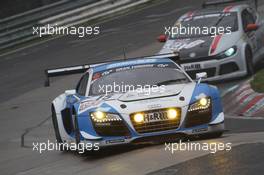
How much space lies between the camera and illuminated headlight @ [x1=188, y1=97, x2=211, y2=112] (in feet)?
35.0

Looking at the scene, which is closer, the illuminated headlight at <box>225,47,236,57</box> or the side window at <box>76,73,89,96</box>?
the side window at <box>76,73,89,96</box>

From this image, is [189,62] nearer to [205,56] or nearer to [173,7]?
[205,56]

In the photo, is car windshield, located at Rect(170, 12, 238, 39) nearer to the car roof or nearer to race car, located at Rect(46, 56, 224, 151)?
the car roof

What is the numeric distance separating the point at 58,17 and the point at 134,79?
1876 centimetres

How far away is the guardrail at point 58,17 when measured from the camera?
94.8ft

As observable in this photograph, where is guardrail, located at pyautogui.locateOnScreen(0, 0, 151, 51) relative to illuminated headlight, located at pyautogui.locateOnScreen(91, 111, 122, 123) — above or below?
above

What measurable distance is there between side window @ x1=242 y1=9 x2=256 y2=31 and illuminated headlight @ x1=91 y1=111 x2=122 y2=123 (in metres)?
8.33

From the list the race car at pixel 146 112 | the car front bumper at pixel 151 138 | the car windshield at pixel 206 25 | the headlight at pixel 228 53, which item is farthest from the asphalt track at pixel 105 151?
the car windshield at pixel 206 25

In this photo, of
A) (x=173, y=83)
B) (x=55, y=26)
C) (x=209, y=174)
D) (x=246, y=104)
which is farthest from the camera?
(x=55, y=26)

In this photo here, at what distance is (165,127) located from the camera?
10.6 m

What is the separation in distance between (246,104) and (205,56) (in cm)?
276

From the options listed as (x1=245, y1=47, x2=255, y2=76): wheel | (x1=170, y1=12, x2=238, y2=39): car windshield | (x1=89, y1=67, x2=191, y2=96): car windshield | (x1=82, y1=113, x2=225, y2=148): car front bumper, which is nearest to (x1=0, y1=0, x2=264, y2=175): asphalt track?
(x1=82, y1=113, x2=225, y2=148): car front bumper

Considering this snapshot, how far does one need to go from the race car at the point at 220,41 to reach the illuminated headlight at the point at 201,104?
568 cm

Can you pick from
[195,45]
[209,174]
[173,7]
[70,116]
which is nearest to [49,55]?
[173,7]
